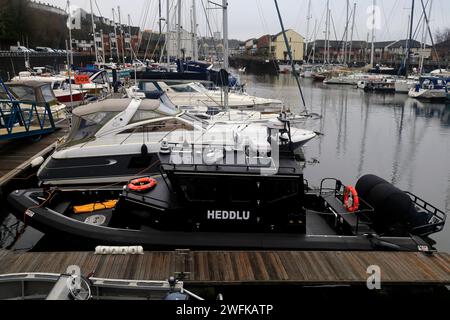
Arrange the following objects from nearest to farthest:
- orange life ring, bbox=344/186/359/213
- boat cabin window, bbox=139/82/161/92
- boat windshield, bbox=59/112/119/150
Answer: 1. orange life ring, bbox=344/186/359/213
2. boat windshield, bbox=59/112/119/150
3. boat cabin window, bbox=139/82/161/92

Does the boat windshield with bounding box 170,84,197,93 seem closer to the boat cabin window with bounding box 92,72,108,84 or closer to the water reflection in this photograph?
the water reflection

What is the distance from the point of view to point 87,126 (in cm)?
1056

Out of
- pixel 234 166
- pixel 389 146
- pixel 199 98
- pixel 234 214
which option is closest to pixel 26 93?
pixel 199 98

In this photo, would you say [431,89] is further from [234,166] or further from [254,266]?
[254,266]

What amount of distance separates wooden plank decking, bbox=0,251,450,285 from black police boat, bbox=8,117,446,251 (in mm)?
409

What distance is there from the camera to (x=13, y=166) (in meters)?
12.2

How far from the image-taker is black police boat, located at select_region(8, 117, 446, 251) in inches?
262

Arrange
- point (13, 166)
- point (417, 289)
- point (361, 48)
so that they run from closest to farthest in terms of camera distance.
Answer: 1. point (417, 289)
2. point (13, 166)
3. point (361, 48)

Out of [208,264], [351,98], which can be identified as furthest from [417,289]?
[351,98]

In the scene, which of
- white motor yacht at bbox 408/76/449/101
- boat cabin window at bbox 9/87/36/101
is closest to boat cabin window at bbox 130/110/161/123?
boat cabin window at bbox 9/87/36/101

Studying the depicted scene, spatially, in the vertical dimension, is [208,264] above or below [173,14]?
below

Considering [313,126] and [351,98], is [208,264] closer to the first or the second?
[313,126]

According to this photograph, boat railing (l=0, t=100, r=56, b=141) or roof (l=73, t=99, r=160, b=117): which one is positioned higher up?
roof (l=73, t=99, r=160, b=117)
